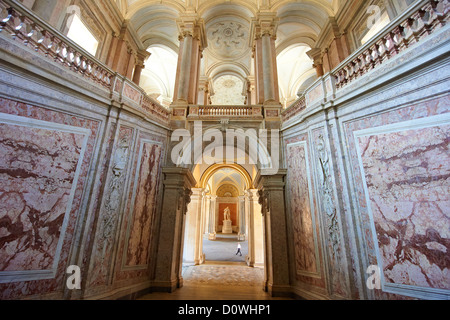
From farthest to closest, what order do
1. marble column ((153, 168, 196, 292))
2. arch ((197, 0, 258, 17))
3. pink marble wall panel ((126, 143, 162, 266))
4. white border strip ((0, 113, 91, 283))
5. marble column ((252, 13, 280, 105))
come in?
arch ((197, 0, 258, 17)) < marble column ((252, 13, 280, 105)) < marble column ((153, 168, 196, 292)) < pink marble wall panel ((126, 143, 162, 266)) < white border strip ((0, 113, 91, 283))

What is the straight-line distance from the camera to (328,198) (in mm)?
4422

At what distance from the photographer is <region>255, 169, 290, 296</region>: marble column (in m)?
5.27

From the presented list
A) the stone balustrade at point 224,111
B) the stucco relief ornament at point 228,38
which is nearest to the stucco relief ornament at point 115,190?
the stone balustrade at point 224,111

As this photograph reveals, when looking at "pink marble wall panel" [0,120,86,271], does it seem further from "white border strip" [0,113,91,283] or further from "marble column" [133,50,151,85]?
"marble column" [133,50,151,85]

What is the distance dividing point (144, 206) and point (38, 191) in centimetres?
236

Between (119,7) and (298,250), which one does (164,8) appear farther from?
(298,250)

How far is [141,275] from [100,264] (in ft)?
4.48

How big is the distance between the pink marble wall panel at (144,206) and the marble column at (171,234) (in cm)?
33

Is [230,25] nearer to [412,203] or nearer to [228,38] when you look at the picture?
[228,38]

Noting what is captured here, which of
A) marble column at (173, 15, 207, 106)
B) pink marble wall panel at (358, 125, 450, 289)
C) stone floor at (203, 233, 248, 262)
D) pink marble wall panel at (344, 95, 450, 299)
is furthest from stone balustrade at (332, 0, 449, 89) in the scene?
stone floor at (203, 233, 248, 262)

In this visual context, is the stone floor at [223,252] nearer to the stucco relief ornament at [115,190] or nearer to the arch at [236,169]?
the arch at [236,169]

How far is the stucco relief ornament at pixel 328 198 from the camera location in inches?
164

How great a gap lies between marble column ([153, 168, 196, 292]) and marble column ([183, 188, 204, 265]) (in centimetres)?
394
